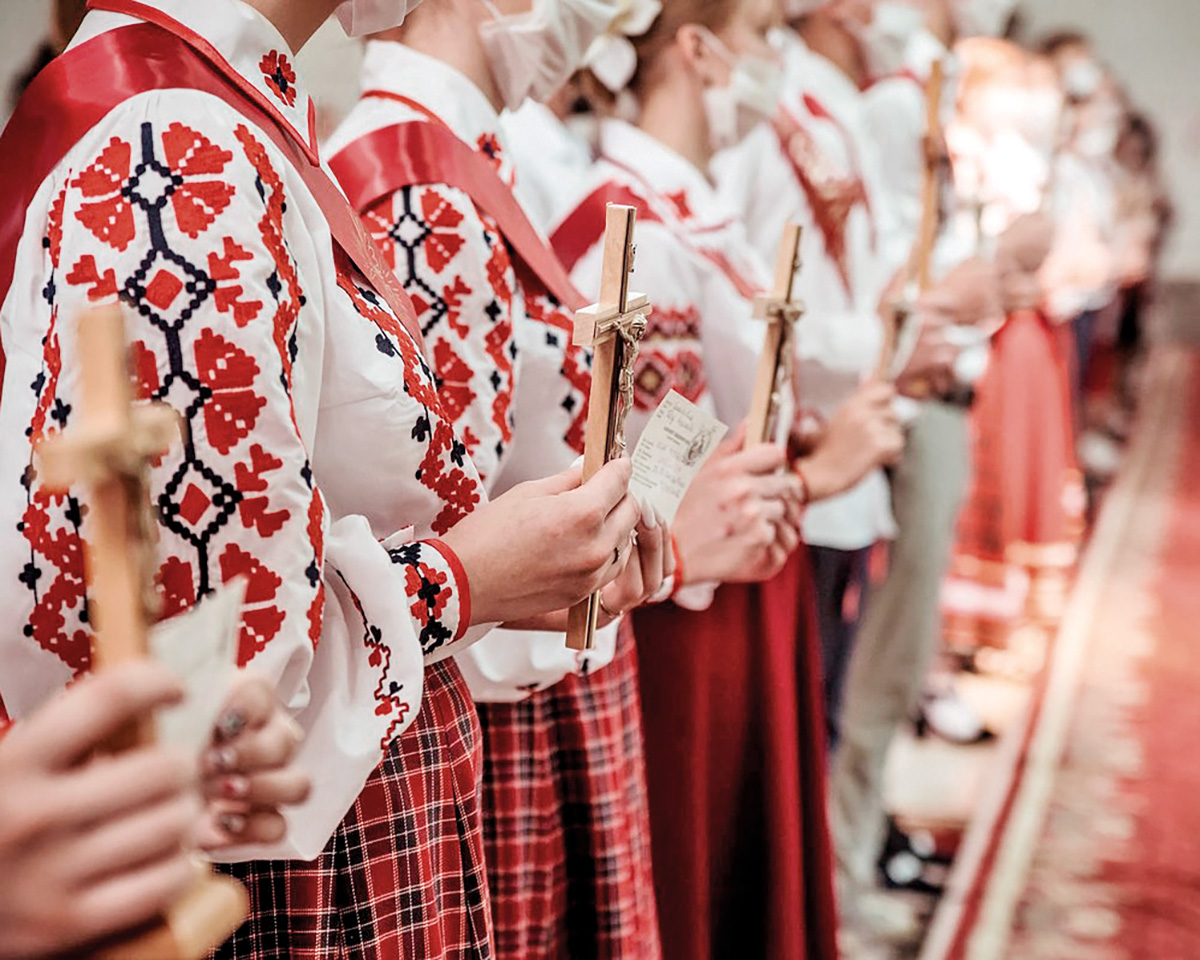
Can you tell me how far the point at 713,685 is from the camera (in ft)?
5.62

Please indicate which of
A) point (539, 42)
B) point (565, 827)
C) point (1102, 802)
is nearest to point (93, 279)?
point (539, 42)

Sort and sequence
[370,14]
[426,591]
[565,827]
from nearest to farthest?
[426,591]
[370,14]
[565,827]

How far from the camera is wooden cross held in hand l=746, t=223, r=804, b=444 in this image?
1.44 metres

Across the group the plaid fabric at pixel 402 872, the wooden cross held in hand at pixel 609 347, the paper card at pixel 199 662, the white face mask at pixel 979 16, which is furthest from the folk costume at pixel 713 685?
the white face mask at pixel 979 16

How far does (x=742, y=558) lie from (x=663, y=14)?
0.69 meters

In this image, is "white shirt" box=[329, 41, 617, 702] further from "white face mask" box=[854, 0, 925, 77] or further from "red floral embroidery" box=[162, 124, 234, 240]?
"white face mask" box=[854, 0, 925, 77]

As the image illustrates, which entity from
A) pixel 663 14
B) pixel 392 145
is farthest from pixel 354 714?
pixel 663 14

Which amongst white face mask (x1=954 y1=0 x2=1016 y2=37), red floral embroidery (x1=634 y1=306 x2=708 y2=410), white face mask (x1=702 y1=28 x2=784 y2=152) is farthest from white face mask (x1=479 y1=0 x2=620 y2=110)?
white face mask (x1=954 y1=0 x2=1016 y2=37)

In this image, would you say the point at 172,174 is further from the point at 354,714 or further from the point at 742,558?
the point at 742,558

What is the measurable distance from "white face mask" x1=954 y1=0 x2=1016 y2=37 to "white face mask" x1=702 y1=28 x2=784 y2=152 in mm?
1974

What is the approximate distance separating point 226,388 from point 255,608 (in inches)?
4.7

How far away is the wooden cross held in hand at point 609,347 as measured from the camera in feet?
3.22

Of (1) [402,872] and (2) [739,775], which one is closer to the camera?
(1) [402,872]

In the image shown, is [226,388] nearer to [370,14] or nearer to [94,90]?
[94,90]
